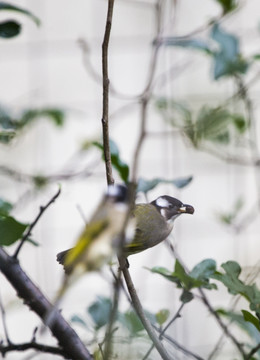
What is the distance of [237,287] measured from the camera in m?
0.60

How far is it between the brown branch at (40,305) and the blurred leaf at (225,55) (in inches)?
22.4

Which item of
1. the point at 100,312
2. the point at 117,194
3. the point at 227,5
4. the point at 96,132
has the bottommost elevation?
the point at 96,132

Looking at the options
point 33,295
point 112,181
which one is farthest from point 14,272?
point 112,181

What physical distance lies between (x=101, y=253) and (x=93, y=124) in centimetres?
208

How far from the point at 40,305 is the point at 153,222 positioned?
25cm

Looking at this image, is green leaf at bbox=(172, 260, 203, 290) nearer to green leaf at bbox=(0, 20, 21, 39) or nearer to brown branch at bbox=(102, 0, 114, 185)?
brown branch at bbox=(102, 0, 114, 185)

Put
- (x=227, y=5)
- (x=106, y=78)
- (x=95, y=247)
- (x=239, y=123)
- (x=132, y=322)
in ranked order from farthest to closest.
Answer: (x=239, y=123) → (x=227, y=5) → (x=132, y=322) → (x=106, y=78) → (x=95, y=247)

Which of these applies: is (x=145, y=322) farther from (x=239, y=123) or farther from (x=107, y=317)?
(x=239, y=123)

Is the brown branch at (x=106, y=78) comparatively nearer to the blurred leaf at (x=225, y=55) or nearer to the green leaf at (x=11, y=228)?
the green leaf at (x=11, y=228)

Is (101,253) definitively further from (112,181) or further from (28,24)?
(28,24)

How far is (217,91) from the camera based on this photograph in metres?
2.37

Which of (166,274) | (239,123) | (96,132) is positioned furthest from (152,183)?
(96,132)

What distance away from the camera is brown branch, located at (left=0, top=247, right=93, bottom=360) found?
59cm

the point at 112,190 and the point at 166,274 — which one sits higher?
the point at 112,190
